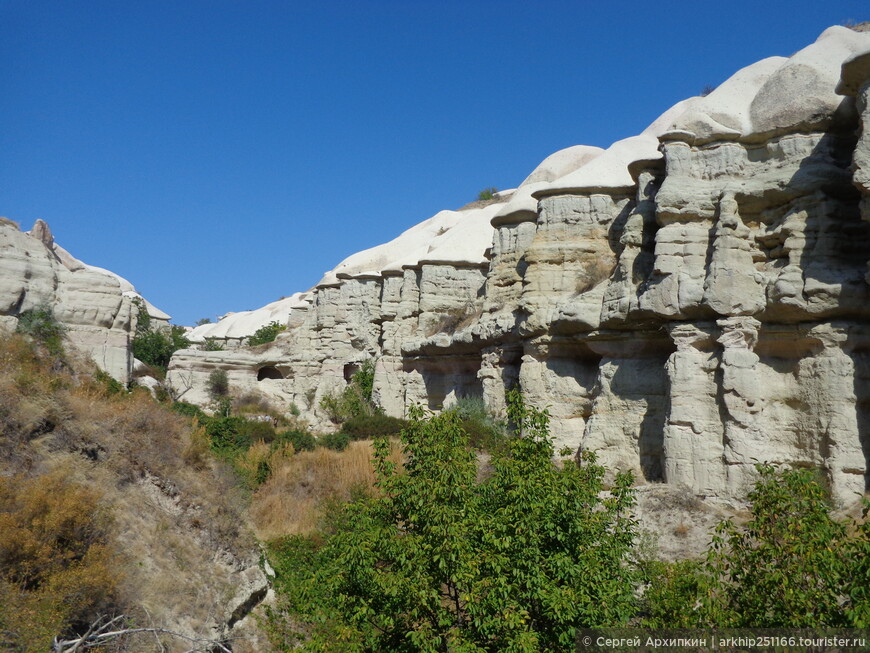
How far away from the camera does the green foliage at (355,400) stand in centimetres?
3006

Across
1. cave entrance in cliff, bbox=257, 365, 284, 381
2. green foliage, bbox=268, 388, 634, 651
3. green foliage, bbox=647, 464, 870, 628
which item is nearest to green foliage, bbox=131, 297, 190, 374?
cave entrance in cliff, bbox=257, 365, 284, 381

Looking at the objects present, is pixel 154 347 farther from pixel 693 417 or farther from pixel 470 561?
pixel 470 561

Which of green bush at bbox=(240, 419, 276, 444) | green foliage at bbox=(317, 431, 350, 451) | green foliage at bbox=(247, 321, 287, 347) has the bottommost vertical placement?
green foliage at bbox=(317, 431, 350, 451)

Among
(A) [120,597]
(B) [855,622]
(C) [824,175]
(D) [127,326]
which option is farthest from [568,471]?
(D) [127,326]

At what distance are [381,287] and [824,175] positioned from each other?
74.4ft

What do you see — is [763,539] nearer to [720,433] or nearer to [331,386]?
[720,433]

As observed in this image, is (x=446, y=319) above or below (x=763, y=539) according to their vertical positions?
above

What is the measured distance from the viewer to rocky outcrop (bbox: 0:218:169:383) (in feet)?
57.7

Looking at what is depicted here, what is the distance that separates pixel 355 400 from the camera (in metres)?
Answer: 30.5

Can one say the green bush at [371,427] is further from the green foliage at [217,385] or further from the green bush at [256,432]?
the green foliage at [217,385]

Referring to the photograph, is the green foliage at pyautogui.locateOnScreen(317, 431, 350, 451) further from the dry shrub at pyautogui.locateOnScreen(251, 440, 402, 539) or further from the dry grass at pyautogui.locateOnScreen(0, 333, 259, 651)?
the dry grass at pyautogui.locateOnScreen(0, 333, 259, 651)

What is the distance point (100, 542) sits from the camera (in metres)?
8.76

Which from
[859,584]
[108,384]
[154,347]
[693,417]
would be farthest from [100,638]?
[154,347]

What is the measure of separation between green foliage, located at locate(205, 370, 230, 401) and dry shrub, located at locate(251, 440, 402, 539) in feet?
46.8
